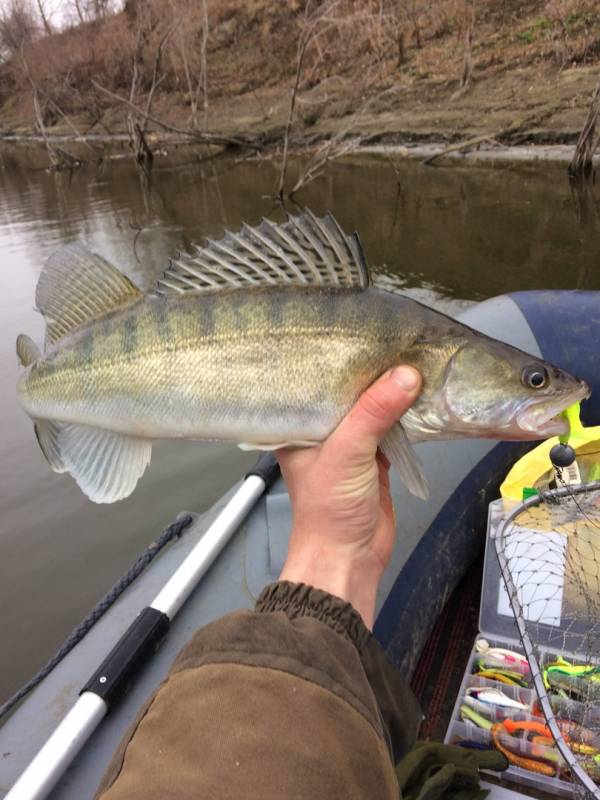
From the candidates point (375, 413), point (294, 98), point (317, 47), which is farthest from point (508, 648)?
point (317, 47)

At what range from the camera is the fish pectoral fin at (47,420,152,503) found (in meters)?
2.19

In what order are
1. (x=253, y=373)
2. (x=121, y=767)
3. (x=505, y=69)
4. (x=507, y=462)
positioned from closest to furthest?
(x=121, y=767)
(x=253, y=373)
(x=507, y=462)
(x=505, y=69)

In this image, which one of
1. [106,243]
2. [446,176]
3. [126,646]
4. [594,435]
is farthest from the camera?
[446,176]

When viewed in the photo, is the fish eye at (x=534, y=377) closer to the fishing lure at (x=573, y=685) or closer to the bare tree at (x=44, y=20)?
the fishing lure at (x=573, y=685)

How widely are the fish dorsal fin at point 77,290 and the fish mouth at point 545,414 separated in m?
1.36

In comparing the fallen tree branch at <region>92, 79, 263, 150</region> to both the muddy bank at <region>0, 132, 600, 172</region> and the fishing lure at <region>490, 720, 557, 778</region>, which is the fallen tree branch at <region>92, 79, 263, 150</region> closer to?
the muddy bank at <region>0, 132, 600, 172</region>

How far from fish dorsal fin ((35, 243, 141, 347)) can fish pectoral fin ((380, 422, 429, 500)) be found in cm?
101

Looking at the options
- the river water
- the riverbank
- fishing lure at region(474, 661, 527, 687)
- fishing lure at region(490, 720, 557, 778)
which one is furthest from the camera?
the riverbank

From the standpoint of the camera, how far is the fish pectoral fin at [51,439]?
92.7 inches

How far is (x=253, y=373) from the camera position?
1.83m

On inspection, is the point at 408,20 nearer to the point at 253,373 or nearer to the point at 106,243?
the point at 106,243

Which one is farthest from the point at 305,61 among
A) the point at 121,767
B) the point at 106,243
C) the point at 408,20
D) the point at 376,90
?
the point at 121,767

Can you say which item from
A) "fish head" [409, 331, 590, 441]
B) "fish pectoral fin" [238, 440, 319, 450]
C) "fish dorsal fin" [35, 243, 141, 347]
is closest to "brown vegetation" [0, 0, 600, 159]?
"fish dorsal fin" [35, 243, 141, 347]

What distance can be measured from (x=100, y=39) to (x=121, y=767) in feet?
153
